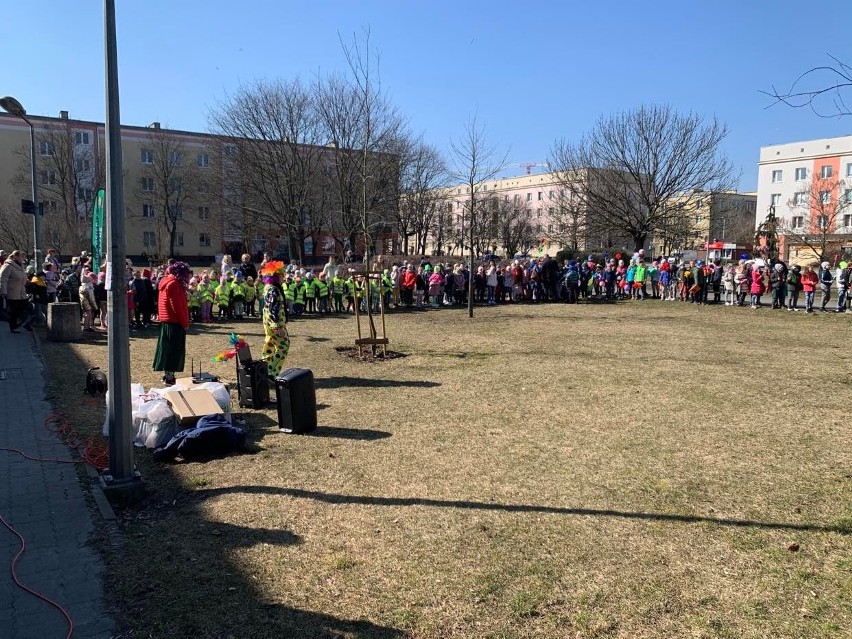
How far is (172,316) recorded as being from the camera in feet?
28.5

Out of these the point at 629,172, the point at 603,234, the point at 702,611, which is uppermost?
the point at 629,172

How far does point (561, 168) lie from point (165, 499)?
43.1 meters

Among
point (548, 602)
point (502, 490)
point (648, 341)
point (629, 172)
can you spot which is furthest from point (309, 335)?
point (629, 172)

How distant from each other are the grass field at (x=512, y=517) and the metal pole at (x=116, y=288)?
585 millimetres

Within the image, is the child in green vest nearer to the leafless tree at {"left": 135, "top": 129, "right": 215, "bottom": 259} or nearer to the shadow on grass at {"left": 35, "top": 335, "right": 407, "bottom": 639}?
the shadow on grass at {"left": 35, "top": 335, "right": 407, "bottom": 639}

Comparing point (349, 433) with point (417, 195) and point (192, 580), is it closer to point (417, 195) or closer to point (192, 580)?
point (192, 580)

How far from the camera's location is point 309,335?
15.7 meters

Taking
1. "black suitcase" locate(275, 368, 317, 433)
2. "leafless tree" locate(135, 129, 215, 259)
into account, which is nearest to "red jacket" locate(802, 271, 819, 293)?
"black suitcase" locate(275, 368, 317, 433)

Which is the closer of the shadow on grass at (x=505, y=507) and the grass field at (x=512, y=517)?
the grass field at (x=512, y=517)

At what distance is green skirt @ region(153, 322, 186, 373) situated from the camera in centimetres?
878

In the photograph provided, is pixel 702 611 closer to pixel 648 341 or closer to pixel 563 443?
pixel 563 443

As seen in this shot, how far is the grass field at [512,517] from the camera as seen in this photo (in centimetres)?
367

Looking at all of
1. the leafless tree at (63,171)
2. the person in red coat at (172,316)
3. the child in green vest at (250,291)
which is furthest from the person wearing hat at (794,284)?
the leafless tree at (63,171)

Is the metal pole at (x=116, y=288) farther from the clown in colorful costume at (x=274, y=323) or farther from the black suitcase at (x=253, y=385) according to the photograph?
the clown in colorful costume at (x=274, y=323)
